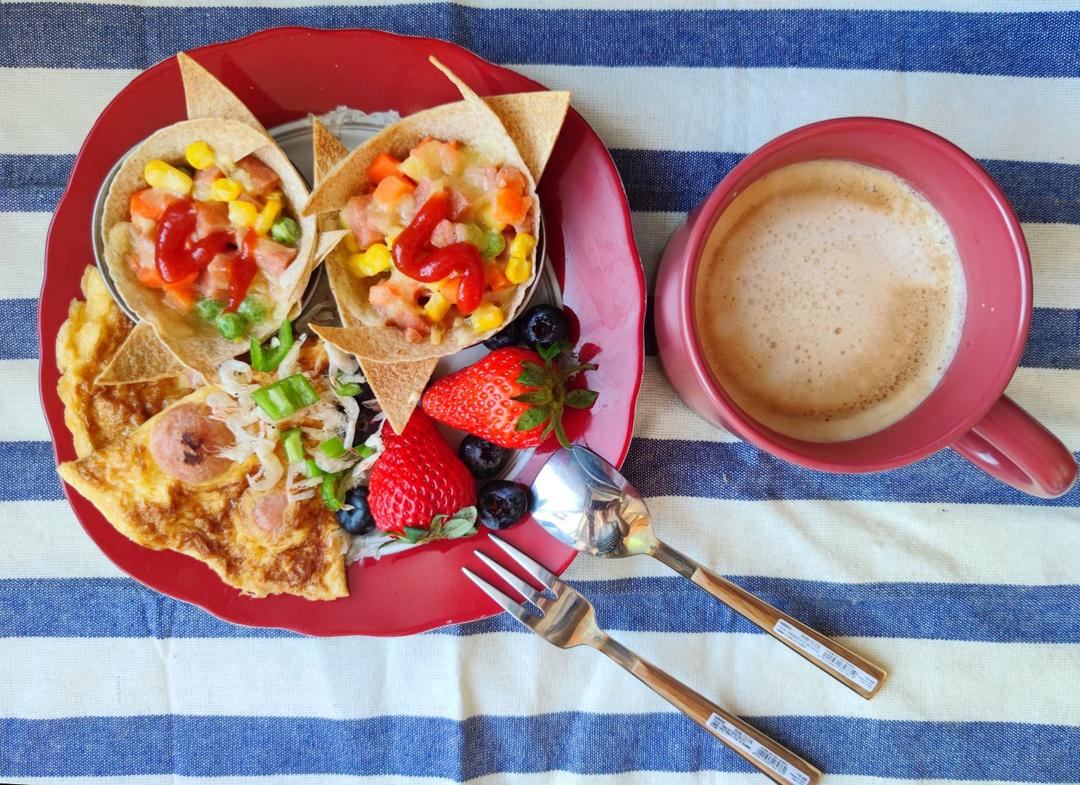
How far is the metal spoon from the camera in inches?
72.8

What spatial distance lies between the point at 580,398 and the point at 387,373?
17.8 inches

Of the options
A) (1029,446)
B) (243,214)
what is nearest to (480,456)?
(243,214)

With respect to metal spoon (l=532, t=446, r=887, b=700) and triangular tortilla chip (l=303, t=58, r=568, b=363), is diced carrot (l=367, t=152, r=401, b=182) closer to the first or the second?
triangular tortilla chip (l=303, t=58, r=568, b=363)

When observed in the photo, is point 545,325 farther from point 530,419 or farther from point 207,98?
point 207,98

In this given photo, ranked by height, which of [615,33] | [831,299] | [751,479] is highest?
[615,33]

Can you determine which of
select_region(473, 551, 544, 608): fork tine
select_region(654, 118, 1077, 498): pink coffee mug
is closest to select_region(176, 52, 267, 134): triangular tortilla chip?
select_region(654, 118, 1077, 498): pink coffee mug

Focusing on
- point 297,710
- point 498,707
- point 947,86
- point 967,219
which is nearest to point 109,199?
point 297,710

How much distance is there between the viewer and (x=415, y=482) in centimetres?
179

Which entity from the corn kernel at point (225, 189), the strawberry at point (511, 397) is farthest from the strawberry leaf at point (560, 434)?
the corn kernel at point (225, 189)

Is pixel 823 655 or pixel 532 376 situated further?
pixel 823 655

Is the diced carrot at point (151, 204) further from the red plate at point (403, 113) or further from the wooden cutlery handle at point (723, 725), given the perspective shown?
the wooden cutlery handle at point (723, 725)

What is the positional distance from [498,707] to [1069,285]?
187cm

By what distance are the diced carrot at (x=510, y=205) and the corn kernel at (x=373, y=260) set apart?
0.89 ft

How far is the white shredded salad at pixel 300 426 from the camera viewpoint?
183cm
